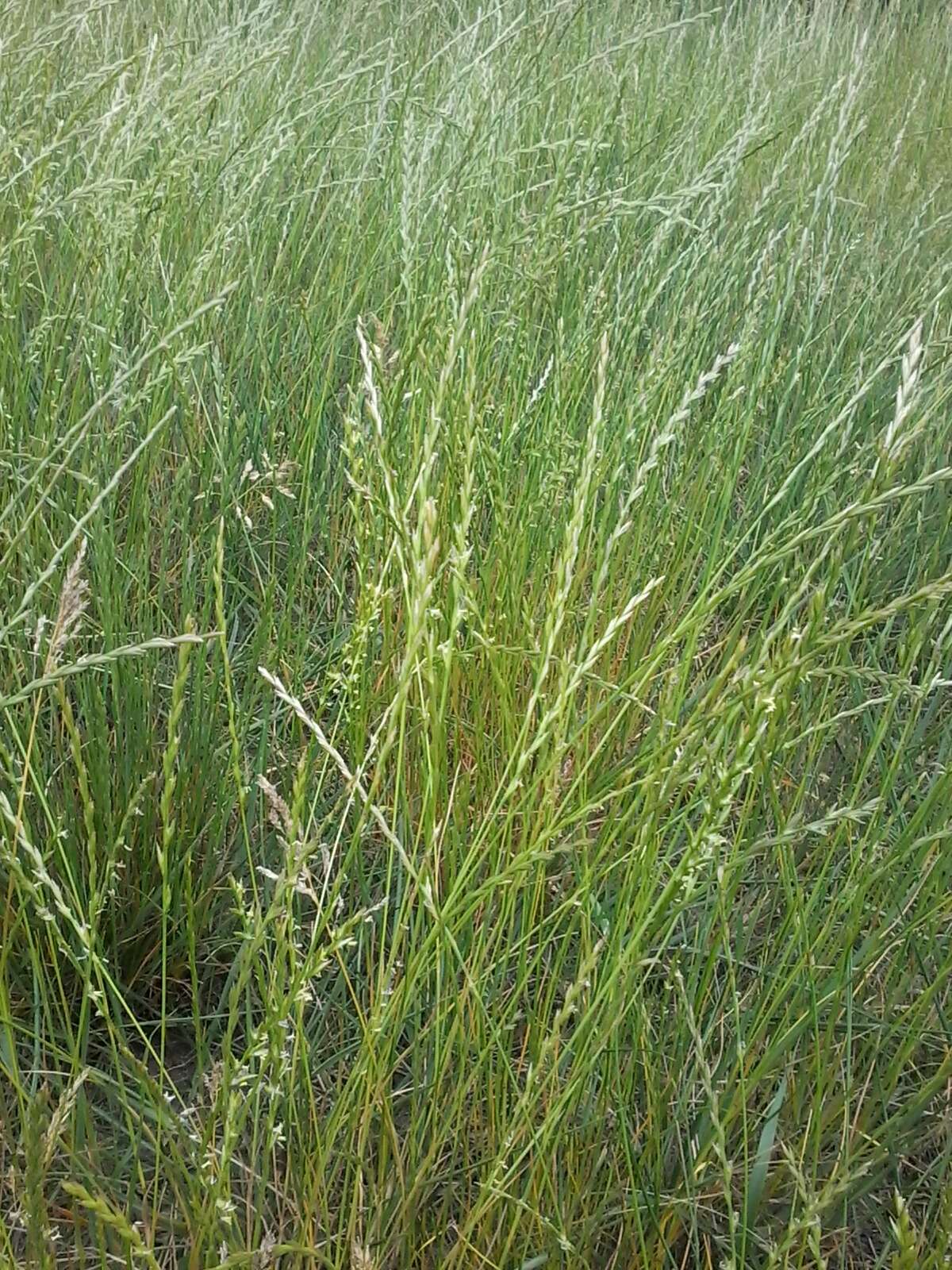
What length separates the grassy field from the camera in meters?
0.83

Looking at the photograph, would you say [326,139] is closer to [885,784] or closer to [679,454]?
[679,454]

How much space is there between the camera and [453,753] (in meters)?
1.44

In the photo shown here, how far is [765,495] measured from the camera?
157cm

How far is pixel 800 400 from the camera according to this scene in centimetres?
204

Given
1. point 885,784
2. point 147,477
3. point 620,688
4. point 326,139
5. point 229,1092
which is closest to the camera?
point 229,1092

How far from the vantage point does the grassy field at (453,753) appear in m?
0.83

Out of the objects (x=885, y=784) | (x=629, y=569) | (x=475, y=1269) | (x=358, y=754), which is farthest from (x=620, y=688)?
(x=629, y=569)

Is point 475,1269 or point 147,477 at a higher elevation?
point 147,477

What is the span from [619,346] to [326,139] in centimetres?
125

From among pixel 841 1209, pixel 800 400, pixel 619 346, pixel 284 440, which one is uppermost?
pixel 619 346

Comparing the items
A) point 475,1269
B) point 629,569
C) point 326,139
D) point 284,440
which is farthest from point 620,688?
point 326,139

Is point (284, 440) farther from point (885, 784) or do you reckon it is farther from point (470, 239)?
point (885, 784)

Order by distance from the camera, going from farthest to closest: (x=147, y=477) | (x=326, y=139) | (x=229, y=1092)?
(x=326, y=139) → (x=147, y=477) → (x=229, y=1092)

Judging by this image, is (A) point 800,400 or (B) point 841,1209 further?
(A) point 800,400
